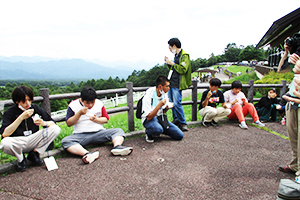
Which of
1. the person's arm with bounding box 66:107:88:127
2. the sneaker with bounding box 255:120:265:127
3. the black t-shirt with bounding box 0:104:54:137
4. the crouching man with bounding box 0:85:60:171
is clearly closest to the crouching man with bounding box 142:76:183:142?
the person's arm with bounding box 66:107:88:127

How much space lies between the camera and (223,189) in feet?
8.18

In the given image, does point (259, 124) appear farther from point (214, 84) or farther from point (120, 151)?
point (120, 151)

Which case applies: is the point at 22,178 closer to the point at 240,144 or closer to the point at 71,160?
the point at 71,160

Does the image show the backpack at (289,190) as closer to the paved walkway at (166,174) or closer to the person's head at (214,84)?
the paved walkway at (166,174)

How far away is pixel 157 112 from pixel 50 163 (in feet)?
6.51

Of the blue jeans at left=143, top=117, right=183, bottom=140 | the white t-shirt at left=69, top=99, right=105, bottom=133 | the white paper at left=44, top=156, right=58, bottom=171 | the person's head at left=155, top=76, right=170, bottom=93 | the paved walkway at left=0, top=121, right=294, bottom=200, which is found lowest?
the paved walkway at left=0, top=121, right=294, bottom=200

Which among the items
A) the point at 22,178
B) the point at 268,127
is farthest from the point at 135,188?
the point at 268,127

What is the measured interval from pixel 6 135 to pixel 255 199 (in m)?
3.21

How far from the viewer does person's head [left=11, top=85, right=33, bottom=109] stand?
2.82 m

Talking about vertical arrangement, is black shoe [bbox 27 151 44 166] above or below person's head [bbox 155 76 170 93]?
below

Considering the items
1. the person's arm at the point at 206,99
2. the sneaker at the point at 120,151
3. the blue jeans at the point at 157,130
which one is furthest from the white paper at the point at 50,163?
the person's arm at the point at 206,99

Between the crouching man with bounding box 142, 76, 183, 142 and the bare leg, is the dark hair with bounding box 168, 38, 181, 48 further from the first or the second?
the bare leg

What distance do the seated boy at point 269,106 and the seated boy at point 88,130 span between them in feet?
13.5

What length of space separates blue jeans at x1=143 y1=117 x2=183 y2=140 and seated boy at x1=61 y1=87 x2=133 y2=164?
1.81 feet
